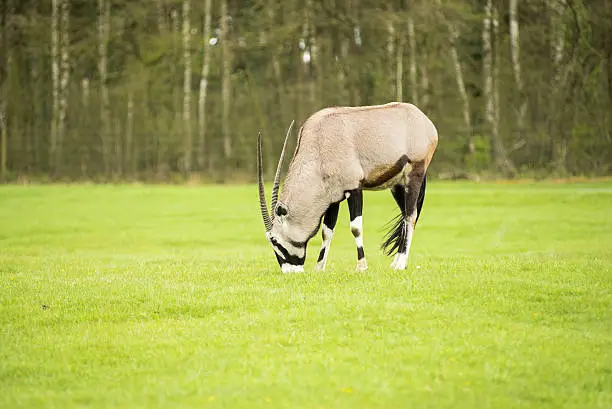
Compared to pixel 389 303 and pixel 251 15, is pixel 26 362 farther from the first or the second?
pixel 251 15

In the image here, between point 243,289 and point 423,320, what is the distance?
287cm

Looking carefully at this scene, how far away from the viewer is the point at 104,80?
46.9m

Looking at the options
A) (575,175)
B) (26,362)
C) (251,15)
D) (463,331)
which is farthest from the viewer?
(251,15)

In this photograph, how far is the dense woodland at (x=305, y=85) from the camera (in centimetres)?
3953

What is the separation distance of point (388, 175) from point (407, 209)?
0.65m

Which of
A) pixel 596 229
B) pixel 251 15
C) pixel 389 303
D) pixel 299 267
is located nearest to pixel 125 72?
pixel 251 15

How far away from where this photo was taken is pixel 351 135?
14.5 m

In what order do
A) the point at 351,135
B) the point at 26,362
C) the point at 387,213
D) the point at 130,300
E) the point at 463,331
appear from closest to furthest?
1. the point at 26,362
2. the point at 463,331
3. the point at 130,300
4. the point at 351,135
5. the point at 387,213

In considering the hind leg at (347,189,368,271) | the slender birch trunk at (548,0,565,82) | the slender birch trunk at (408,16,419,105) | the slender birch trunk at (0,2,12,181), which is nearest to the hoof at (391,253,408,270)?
the hind leg at (347,189,368,271)

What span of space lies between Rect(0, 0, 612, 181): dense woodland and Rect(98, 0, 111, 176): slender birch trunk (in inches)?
3.7

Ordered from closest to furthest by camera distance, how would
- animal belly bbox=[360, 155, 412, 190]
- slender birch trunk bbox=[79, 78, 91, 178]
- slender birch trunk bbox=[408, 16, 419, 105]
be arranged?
1. animal belly bbox=[360, 155, 412, 190]
2. slender birch trunk bbox=[408, 16, 419, 105]
3. slender birch trunk bbox=[79, 78, 91, 178]

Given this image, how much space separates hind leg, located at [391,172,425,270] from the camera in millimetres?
14758

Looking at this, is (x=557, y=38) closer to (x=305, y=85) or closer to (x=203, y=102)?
(x=305, y=85)

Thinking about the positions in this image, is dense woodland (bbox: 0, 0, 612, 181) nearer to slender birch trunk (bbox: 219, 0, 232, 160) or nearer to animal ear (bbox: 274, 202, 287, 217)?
slender birch trunk (bbox: 219, 0, 232, 160)
